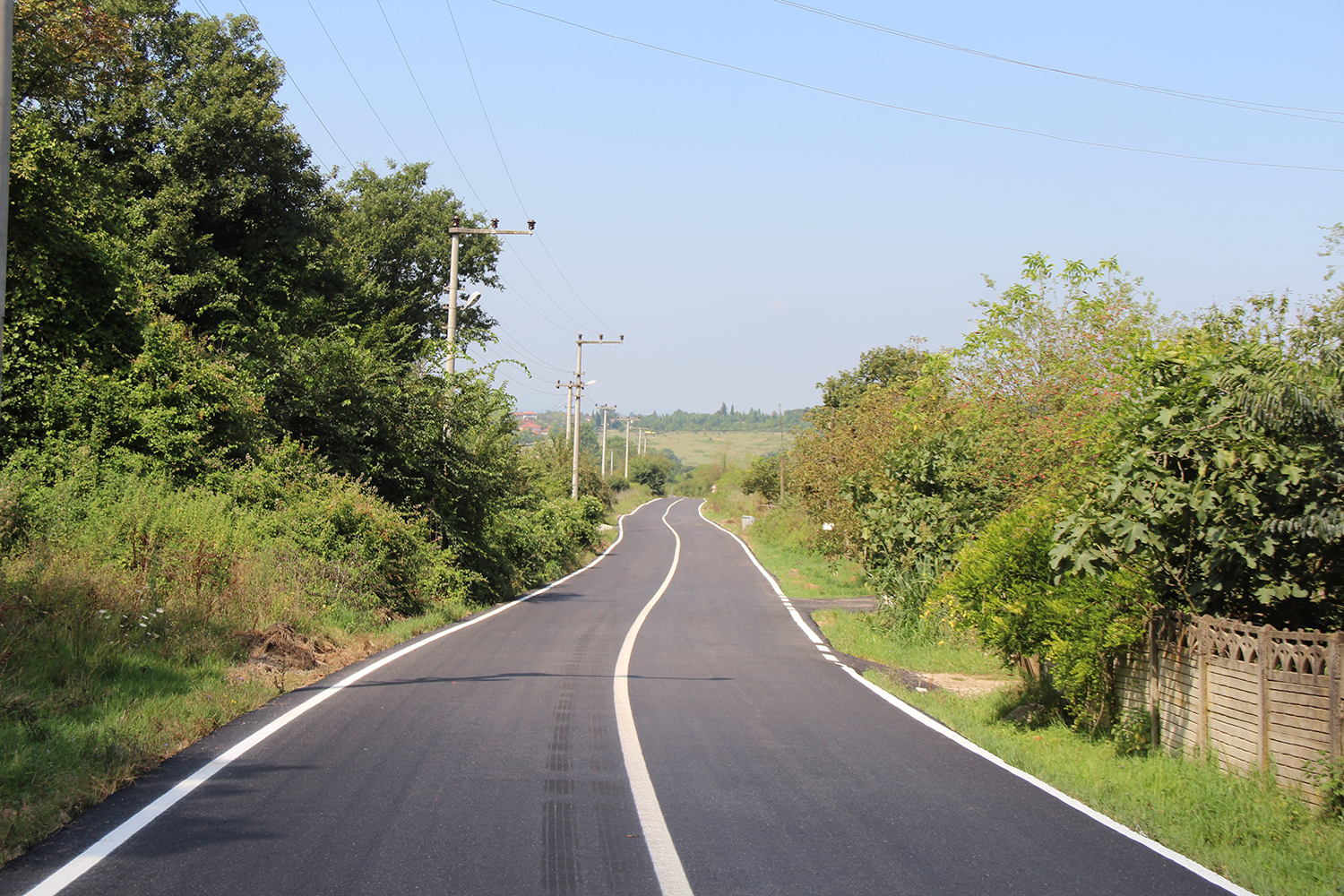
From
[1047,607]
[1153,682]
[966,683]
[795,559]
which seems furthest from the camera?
[795,559]

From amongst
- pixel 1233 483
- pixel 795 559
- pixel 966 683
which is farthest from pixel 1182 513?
pixel 795 559

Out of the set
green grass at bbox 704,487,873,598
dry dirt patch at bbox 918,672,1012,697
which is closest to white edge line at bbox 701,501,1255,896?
dry dirt patch at bbox 918,672,1012,697

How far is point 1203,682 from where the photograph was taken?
7.18 metres

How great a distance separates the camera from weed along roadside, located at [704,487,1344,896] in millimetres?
5246

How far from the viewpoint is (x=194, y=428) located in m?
15.5

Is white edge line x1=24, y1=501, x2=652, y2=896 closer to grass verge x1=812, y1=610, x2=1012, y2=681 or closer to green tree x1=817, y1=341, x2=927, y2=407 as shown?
grass verge x1=812, y1=610, x2=1012, y2=681

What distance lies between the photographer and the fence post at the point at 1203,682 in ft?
23.3

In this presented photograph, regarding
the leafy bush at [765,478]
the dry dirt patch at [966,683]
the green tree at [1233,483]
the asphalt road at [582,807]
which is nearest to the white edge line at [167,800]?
the asphalt road at [582,807]

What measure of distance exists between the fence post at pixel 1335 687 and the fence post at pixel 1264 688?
19.2 inches

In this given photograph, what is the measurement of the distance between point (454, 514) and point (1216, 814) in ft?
56.6

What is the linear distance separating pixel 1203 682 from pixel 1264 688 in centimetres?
79

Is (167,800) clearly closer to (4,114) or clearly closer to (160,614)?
(4,114)

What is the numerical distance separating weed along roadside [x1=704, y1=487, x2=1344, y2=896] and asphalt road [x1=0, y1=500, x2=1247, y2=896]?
0.35 metres

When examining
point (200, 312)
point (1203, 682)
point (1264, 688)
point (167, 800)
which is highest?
point (200, 312)
